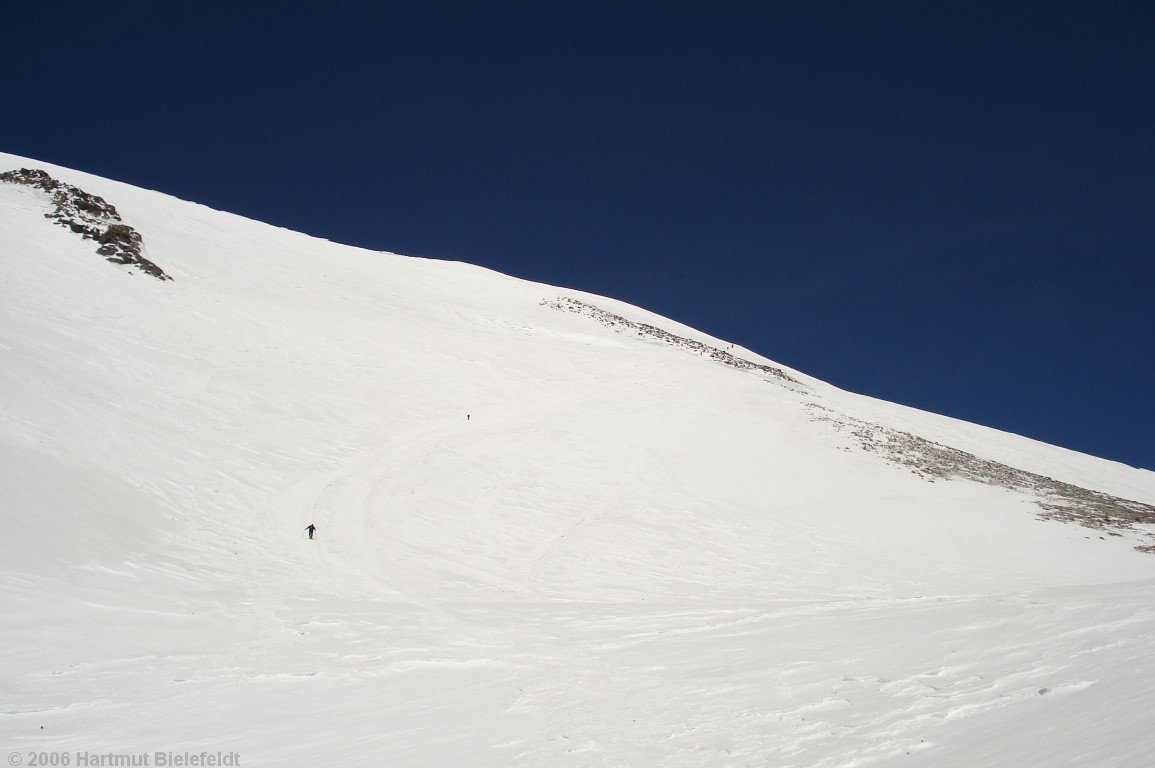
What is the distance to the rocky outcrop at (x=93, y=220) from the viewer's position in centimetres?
2661

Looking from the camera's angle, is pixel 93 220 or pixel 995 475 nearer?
pixel 995 475

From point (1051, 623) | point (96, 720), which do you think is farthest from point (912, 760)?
point (96, 720)

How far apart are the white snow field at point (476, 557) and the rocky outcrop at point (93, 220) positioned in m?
0.58

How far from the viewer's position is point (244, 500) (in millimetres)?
15250

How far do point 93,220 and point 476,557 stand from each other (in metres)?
23.5

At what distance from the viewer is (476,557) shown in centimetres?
1507

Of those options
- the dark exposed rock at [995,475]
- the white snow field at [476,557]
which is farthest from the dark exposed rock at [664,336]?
the dark exposed rock at [995,475]

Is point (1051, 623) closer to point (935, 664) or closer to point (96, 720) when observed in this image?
point (935, 664)

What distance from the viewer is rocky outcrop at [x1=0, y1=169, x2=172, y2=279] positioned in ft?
87.3

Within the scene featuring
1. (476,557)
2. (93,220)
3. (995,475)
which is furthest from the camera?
(93,220)

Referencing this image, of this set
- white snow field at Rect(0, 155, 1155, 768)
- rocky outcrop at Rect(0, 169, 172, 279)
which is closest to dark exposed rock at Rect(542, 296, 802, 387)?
white snow field at Rect(0, 155, 1155, 768)

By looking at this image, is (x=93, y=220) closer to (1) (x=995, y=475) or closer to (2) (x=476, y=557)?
(2) (x=476, y=557)

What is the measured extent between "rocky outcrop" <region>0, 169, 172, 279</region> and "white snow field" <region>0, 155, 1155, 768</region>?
579 millimetres

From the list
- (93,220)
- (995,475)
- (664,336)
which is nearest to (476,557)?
(995,475)
